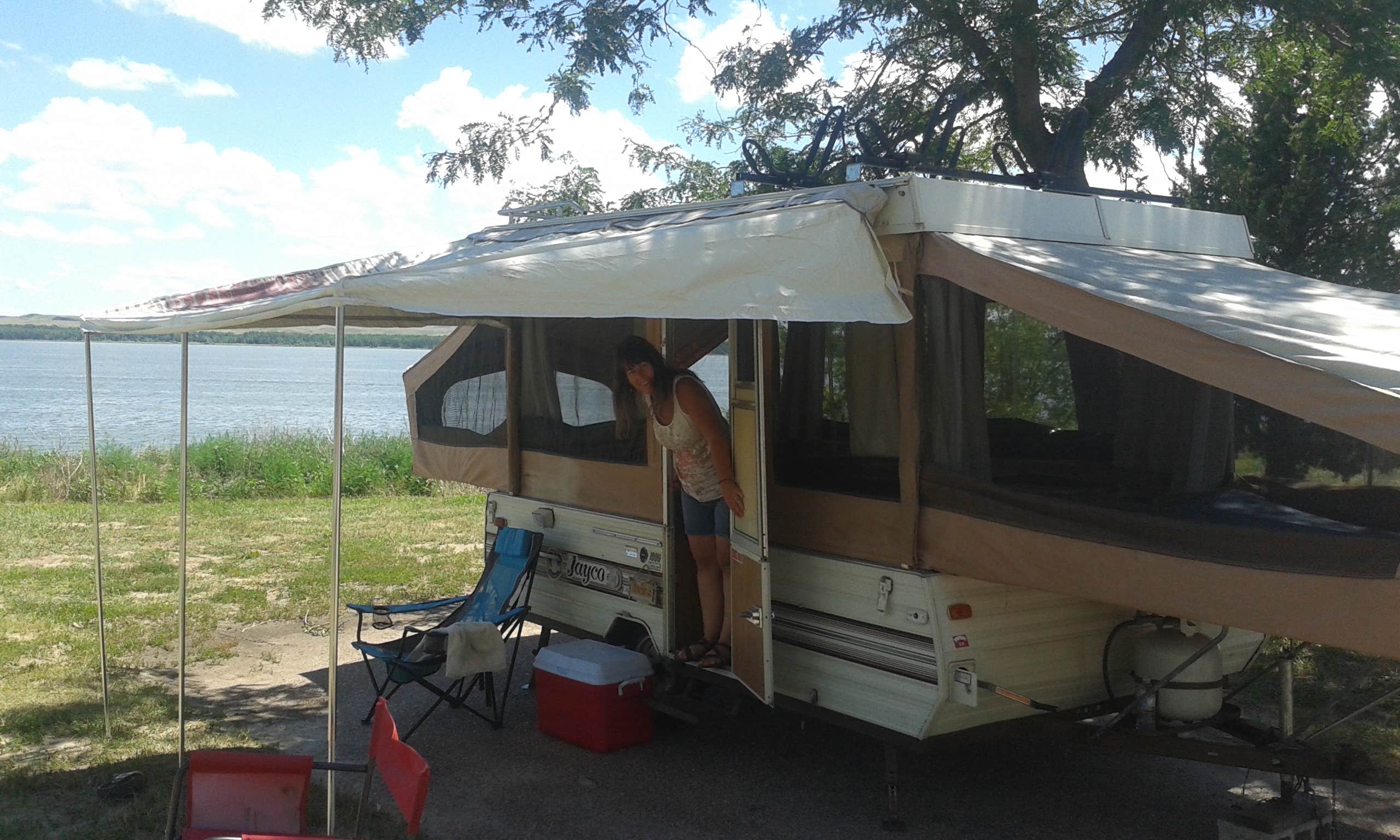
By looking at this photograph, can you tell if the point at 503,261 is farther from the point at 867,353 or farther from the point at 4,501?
the point at 4,501

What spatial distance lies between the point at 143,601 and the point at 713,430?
5637 mm

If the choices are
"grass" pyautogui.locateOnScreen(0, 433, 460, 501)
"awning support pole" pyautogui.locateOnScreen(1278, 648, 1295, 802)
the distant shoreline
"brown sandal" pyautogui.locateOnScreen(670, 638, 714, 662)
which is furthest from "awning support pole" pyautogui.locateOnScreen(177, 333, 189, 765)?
"grass" pyautogui.locateOnScreen(0, 433, 460, 501)

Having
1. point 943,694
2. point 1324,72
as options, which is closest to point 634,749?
point 943,694

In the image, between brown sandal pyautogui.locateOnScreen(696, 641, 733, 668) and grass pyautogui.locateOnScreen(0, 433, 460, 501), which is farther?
→ grass pyautogui.locateOnScreen(0, 433, 460, 501)

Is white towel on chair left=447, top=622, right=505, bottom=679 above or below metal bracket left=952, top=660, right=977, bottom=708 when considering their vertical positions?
below

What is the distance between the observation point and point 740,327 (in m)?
5.02

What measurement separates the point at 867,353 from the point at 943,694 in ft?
4.32

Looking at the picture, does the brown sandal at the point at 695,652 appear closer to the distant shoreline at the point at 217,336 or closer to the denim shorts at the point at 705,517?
the denim shorts at the point at 705,517

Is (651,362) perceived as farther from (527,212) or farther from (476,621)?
(527,212)

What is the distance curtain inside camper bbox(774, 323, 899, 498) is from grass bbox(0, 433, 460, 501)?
1056 cm

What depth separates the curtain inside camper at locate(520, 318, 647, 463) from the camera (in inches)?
233

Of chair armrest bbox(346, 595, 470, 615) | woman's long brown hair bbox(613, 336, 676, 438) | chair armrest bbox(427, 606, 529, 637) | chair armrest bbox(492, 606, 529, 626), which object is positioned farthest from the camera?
chair armrest bbox(346, 595, 470, 615)

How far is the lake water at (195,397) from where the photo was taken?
26438mm

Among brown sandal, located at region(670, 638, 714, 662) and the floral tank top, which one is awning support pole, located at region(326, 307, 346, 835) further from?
brown sandal, located at region(670, 638, 714, 662)
